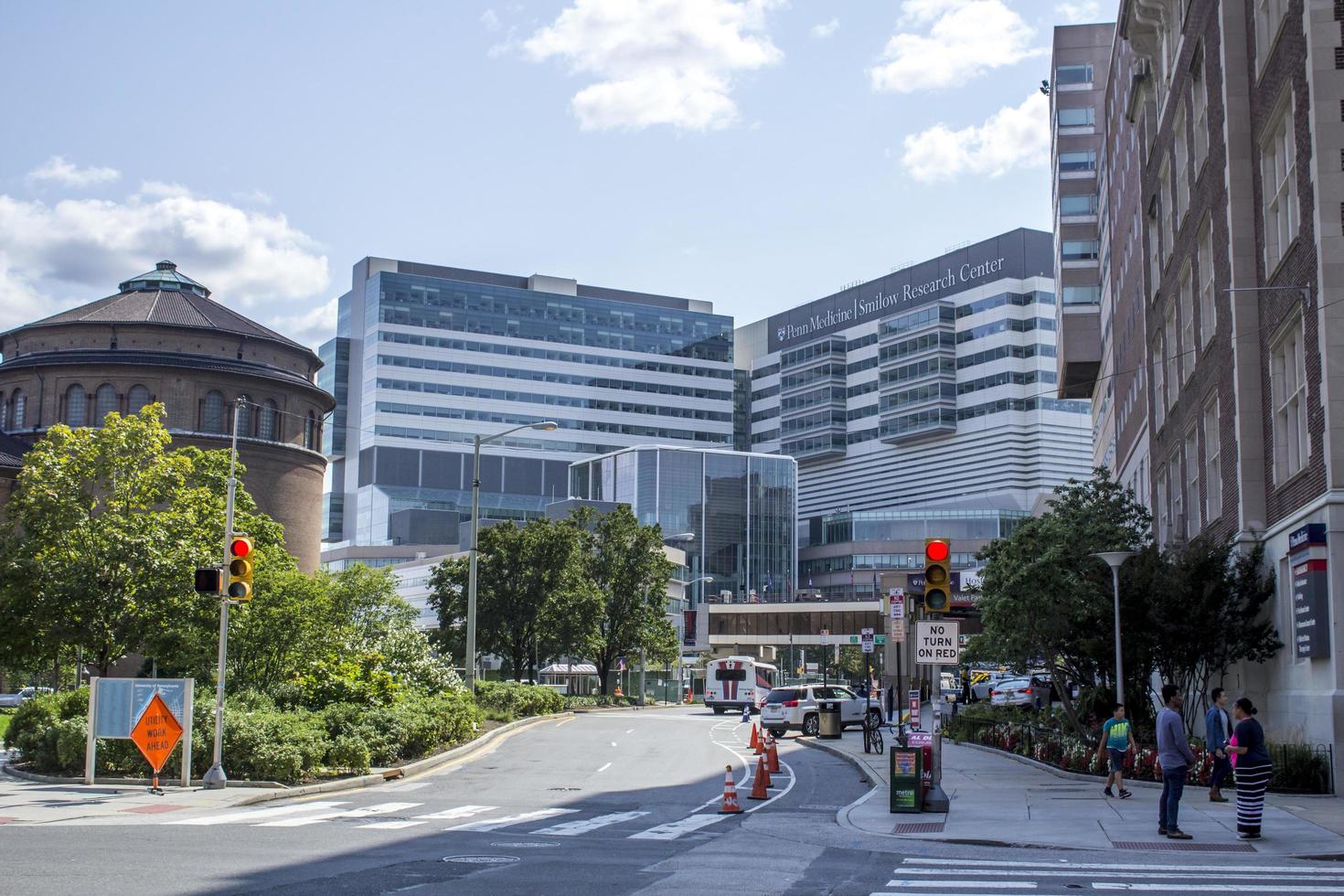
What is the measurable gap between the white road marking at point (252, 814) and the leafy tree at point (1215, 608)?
637 inches

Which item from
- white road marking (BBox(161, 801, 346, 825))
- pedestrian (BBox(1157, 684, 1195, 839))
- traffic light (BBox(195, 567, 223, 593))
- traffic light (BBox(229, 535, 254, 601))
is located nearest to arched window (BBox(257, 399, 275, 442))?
traffic light (BBox(229, 535, 254, 601))

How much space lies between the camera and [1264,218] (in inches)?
1051

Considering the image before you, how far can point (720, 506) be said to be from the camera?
150m

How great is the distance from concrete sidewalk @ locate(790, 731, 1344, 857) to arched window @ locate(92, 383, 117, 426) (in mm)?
52516

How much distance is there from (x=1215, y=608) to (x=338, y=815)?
55.7ft

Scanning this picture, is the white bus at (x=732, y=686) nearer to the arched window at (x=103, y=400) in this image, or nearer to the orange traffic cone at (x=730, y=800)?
the arched window at (x=103, y=400)

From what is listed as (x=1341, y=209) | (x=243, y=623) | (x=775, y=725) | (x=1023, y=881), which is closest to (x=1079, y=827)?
(x=1023, y=881)

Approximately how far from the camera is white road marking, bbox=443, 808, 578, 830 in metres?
19.3

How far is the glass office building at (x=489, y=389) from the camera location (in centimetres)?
16975

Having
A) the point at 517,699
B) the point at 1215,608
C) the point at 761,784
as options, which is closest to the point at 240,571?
the point at 761,784

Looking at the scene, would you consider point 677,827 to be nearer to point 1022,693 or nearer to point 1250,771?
point 1250,771

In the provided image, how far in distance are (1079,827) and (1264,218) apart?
13492mm

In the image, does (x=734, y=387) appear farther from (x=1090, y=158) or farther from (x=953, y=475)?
(x=1090, y=158)

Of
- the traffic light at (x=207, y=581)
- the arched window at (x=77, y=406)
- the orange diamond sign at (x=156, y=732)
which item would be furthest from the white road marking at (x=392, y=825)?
the arched window at (x=77, y=406)
